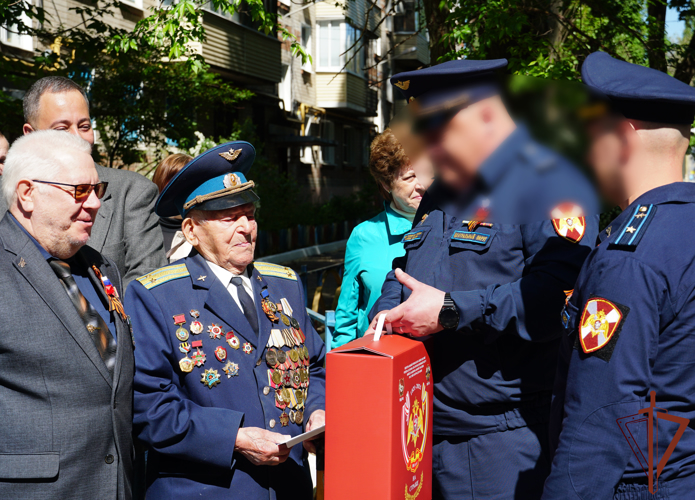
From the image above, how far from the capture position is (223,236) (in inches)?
101

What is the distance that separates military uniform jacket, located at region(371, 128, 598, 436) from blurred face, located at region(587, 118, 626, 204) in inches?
23.1

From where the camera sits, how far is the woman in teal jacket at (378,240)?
3498 mm

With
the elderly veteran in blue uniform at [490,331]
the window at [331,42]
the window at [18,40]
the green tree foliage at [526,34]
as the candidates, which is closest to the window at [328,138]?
the window at [331,42]

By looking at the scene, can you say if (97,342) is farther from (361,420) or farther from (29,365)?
(361,420)

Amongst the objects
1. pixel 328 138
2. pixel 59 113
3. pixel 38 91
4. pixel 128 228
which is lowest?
pixel 328 138

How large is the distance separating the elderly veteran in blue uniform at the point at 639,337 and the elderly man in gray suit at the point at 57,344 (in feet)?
4.68

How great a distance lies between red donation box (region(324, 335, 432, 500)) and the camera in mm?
1702

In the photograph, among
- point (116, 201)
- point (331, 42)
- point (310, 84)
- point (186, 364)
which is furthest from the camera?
point (331, 42)

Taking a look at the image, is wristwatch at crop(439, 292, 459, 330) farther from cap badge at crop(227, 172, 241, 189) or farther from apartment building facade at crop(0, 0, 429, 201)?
apartment building facade at crop(0, 0, 429, 201)

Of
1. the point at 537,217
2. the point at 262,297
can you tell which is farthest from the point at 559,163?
the point at 262,297

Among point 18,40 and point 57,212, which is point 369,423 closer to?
point 57,212

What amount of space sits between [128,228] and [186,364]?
4.05 ft

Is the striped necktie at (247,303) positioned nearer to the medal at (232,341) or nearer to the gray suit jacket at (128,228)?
the medal at (232,341)


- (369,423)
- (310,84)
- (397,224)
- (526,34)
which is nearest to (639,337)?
(369,423)
